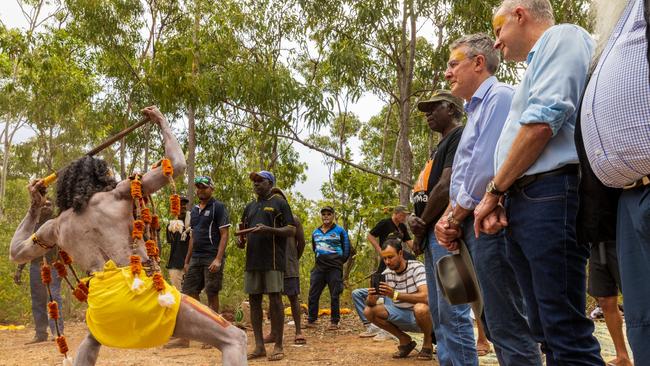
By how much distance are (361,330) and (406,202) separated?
2433 mm

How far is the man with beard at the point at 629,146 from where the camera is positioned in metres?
1.82

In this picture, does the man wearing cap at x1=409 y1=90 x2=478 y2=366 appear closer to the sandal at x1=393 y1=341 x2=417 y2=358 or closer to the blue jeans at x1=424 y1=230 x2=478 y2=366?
the blue jeans at x1=424 y1=230 x2=478 y2=366

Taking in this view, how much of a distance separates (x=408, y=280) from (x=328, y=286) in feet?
11.3

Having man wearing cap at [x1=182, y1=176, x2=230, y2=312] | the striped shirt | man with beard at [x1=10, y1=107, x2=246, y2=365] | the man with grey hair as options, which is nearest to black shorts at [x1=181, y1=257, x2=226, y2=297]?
man wearing cap at [x1=182, y1=176, x2=230, y2=312]

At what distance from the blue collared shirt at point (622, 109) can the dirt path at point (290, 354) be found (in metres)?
4.21

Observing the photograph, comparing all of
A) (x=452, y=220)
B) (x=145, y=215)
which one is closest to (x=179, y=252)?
(x=145, y=215)

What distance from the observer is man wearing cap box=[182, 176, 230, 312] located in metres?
7.61

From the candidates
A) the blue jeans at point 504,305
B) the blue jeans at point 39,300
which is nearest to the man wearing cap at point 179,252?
the blue jeans at point 39,300

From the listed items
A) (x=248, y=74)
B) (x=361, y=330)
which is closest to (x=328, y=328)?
(x=361, y=330)

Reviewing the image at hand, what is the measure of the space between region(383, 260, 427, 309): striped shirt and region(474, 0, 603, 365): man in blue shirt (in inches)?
157

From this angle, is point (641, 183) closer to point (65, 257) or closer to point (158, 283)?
point (158, 283)

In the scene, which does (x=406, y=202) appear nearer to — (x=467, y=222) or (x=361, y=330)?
(x=361, y=330)

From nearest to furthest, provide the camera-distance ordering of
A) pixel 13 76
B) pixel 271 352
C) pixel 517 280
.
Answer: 1. pixel 517 280
2. pixel 271 352
3. pixel 13 76

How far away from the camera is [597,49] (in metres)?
2.32
